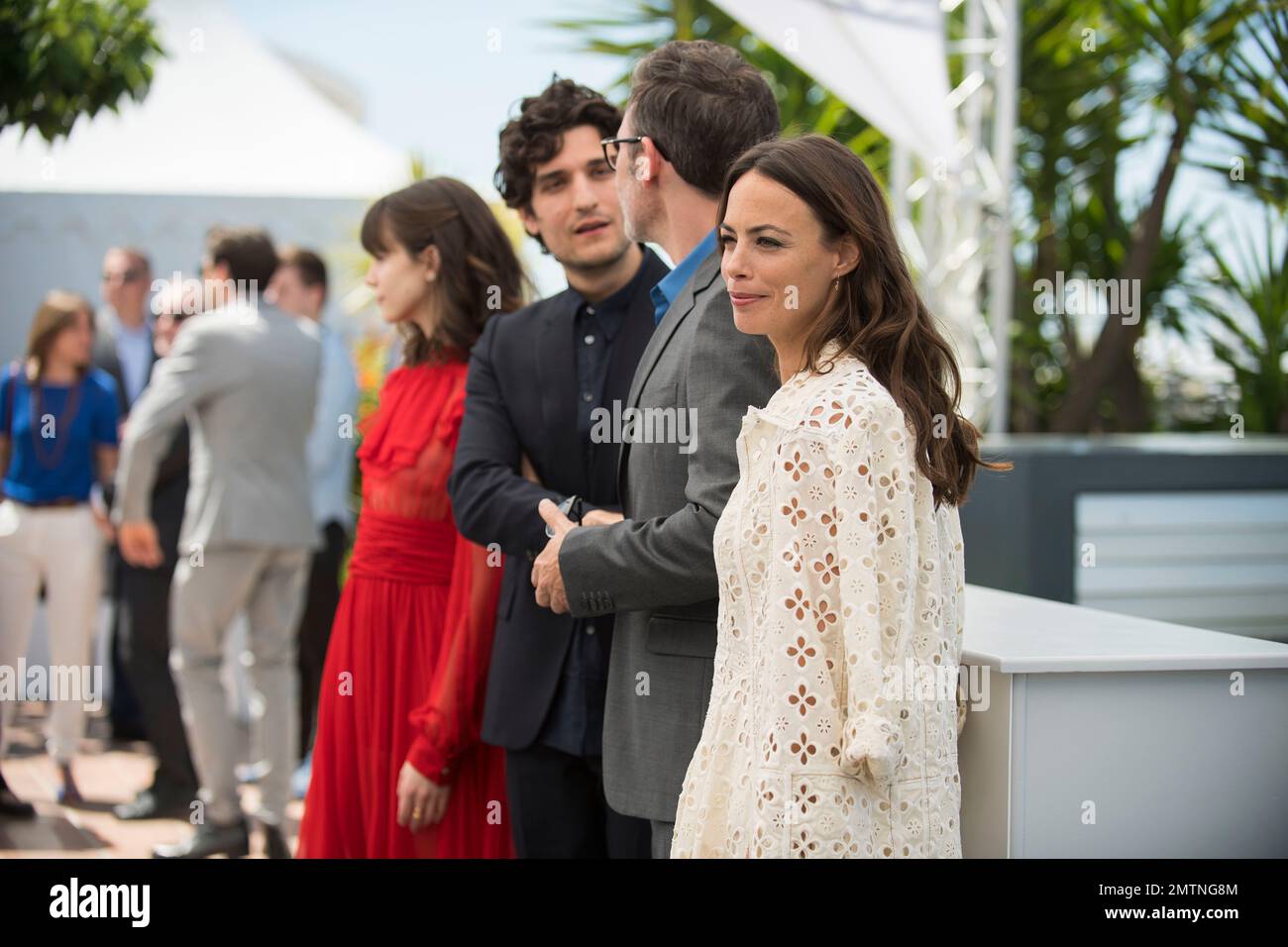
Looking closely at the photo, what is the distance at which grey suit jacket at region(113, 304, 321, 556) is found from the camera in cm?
425

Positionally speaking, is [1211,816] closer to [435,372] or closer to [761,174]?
[761,174]

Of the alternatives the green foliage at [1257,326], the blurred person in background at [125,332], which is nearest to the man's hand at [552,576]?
the blurred person in background at [125,332]

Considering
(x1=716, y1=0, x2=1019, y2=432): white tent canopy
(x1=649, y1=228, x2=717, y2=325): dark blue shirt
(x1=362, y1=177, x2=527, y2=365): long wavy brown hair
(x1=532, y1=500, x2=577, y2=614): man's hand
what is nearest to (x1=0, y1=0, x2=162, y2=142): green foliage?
(x1=362, y1=177, x2=527, y2=365): long wavy brown hair

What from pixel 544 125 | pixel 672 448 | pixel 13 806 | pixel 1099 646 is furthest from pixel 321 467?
pixel 1099 646

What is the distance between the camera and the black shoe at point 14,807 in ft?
14.2

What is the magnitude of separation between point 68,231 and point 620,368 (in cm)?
568

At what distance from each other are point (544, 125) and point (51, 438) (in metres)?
3.12

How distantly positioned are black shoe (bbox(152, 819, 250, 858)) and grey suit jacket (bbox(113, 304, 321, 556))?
891mm

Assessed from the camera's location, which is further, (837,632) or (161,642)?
(161,642)

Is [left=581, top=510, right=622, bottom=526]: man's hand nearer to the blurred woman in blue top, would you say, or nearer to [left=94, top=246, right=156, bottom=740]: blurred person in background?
the blurred woman in blue top

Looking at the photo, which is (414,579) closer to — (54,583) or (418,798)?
(418,798)

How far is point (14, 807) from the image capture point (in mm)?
4355

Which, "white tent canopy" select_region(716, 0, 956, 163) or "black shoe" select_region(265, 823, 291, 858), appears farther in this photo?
"white tent canopy" select_region(716, 0, 956, 163)

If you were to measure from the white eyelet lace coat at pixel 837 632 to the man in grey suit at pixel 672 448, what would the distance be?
0.55 feet
